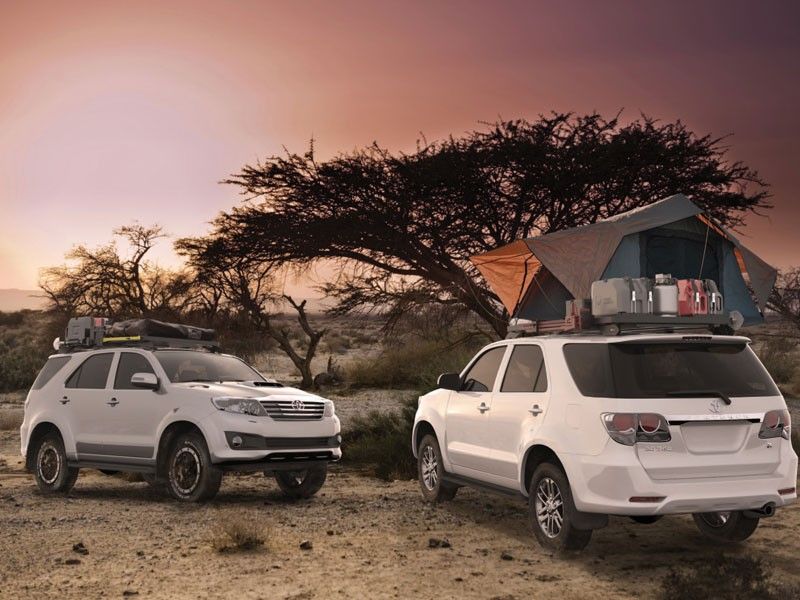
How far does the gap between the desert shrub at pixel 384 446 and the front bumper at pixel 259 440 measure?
276cm

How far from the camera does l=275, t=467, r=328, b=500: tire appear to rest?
12.7 m

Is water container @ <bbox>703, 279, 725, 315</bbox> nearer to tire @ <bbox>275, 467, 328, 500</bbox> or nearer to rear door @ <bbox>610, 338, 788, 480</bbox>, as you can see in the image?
rear door @ <bbox>610, 338, 788, 480</bbox>

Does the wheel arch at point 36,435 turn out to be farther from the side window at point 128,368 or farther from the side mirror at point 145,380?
the side mirror at point 145,380

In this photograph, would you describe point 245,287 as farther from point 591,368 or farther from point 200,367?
point 591,368

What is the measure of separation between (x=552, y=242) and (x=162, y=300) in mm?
26545

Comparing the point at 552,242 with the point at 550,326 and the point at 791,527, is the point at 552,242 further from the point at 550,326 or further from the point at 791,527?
the point at 791,527

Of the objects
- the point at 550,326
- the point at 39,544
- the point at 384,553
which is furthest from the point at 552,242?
the point at 39,544

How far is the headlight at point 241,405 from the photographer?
11.9 metres

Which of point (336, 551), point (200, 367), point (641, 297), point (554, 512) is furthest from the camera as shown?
point (200, 367)

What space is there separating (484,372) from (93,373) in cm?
534

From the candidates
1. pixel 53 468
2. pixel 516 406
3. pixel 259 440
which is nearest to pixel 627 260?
pixel 516 406

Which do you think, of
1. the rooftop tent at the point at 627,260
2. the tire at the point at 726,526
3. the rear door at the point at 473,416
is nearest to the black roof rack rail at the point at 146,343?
the rear door at the point at 473,416

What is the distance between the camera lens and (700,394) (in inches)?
336

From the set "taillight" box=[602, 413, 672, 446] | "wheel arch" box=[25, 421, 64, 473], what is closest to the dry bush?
"wheel arch" box=[25, 421, 64, 473]
